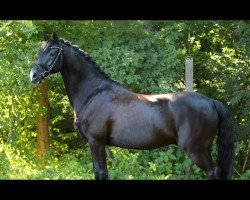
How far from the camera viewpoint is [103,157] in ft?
15.7

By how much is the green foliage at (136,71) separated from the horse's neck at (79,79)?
1807mm

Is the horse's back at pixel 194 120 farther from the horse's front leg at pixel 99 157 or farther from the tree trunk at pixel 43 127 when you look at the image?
the tree trunk at pixel 43 127

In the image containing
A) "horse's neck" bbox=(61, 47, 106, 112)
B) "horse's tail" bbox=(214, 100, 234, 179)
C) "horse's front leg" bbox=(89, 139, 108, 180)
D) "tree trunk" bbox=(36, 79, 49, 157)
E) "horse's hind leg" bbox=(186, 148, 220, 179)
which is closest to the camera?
"horse's hind leg" bbox=(186, 148, 220, 179)

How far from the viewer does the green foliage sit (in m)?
7.12

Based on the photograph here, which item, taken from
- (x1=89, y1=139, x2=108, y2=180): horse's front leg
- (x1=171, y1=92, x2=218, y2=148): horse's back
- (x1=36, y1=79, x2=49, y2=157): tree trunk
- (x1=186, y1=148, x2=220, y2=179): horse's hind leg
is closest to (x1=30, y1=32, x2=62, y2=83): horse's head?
(x1=89, y1=139, x2=108, y2=180): horse's front leg

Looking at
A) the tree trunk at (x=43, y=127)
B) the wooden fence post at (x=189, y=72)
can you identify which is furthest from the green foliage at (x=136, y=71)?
the wooden fence post at (x=189, y=72)

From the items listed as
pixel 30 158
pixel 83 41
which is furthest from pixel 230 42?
pixel 30 158

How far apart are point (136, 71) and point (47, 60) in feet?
10.1

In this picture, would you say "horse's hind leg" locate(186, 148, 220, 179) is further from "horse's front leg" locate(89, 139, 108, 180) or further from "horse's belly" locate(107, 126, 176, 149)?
"horse's front leg" locate(89, 139, 108, 180)

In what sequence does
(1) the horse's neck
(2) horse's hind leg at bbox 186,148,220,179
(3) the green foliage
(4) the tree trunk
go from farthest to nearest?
(4) the tree trunk, (3) the green foliage, (1) the horse's neck, (2) horse's hind leg at bbox 186,148,220,179

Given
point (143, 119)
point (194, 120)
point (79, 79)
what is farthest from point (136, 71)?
point (194, 120)

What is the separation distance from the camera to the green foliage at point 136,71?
712 centimetres

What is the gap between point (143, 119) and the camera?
4680 mm

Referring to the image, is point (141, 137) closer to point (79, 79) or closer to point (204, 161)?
point (204, 161)
